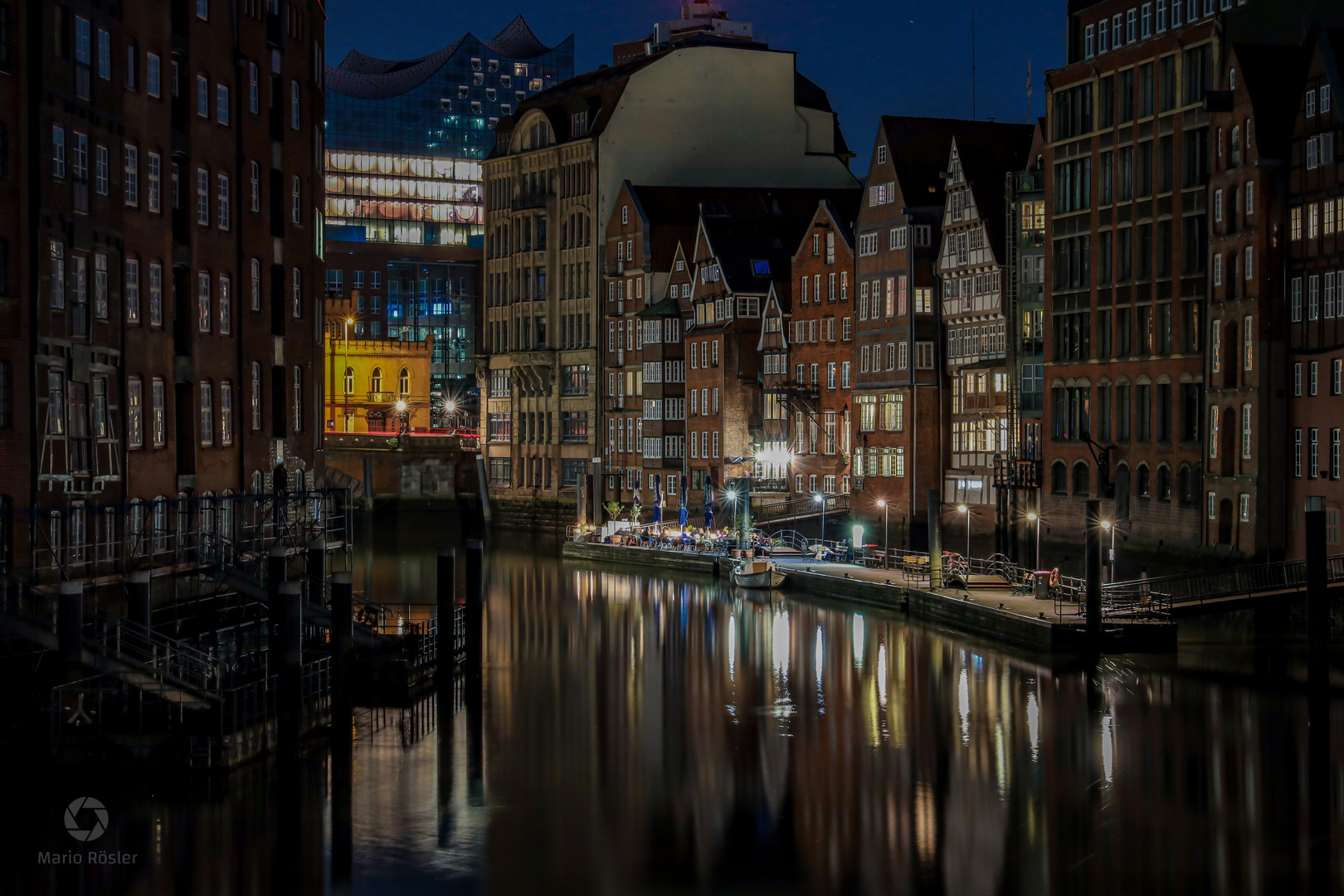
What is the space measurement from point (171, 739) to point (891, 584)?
114 ft

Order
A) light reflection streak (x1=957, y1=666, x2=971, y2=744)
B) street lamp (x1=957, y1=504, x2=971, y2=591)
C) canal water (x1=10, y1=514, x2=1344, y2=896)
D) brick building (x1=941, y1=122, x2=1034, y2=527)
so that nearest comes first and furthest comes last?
canal water (x1=10, y1=514, x2=1344, y2=896), light reflection streak (x1=957, y1=666, x2=971, y2=744), street lamp (x1=957, y1=504, x2=971, y2=591), brick building (x1=941, y1=122, x2=1034, y2=527)

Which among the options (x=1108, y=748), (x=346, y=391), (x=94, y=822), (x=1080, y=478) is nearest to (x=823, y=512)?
(x=1080, y=478)

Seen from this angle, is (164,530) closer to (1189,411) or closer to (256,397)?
(256,397)

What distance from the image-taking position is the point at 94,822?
34.1 meters

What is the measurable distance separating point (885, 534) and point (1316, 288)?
88.5 ft

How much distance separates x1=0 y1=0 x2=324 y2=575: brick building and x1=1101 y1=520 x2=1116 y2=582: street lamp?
27.8m

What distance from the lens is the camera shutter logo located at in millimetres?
33469

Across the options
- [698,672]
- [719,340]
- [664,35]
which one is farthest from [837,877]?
[664,35]

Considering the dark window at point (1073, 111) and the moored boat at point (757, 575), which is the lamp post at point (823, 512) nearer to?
the moored boat at point (757, 575)

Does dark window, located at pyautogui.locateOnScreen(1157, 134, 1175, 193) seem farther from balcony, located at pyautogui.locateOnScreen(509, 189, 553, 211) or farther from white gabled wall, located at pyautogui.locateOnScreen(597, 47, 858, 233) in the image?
balcony, located at pyautogui.locateOnScreen(509, 189, 553, 211)

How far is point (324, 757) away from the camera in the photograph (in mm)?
39469

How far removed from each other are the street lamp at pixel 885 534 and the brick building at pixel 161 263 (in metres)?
23.5

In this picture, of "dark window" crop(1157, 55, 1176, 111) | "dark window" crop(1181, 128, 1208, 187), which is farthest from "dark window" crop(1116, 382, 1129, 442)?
"dark window" crop(1157, 55, 1176, 111)

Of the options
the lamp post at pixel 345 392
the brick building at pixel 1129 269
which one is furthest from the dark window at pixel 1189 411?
the lamp post at pixel 345 392
